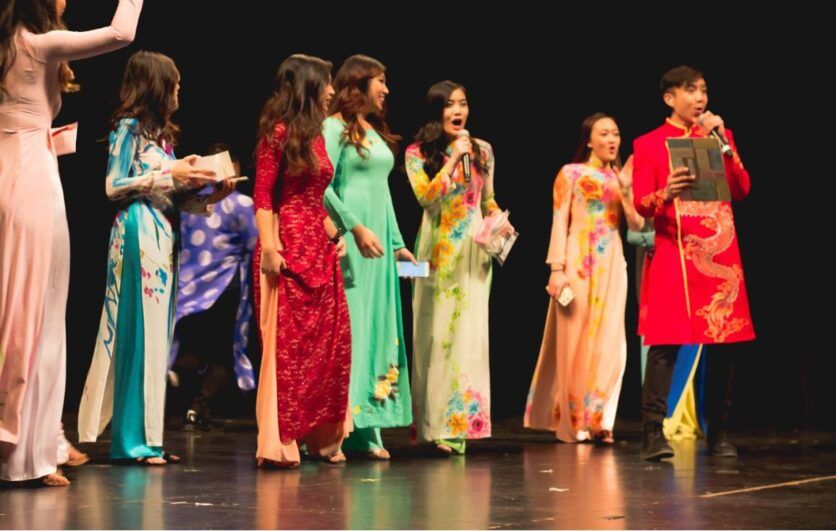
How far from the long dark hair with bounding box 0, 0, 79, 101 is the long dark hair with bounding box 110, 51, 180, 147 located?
24.5 inches

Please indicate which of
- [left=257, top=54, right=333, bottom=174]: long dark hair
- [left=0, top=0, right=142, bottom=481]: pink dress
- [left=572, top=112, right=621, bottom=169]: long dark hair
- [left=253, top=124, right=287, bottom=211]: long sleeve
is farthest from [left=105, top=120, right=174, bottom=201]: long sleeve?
[left=572, top=112, right=621, bottom=169]: long dark hair

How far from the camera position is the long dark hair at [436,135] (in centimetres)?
515

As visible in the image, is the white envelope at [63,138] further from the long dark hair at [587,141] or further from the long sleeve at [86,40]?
the long dark hair at [587,141]

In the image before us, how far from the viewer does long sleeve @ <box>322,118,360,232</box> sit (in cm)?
465

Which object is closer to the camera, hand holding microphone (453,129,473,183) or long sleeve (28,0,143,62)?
long sleeve (28,0,143,62)

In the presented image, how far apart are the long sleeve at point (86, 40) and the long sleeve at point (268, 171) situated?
796 millimetres

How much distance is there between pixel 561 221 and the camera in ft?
18.7

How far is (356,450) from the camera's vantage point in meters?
4.86

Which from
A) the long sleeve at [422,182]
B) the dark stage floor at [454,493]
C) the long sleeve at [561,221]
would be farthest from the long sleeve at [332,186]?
the long sleeve at [561,221]

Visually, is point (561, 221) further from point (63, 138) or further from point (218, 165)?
point (63, 138)

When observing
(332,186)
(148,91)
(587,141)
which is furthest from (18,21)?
(587,141)

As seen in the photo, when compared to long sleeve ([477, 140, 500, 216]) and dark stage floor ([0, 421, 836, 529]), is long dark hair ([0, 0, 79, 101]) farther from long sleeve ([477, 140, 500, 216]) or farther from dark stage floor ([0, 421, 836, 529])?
long sleeve ([477, 140, 500, 216])

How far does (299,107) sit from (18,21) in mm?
1015

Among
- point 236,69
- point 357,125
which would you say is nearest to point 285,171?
point 357,125
